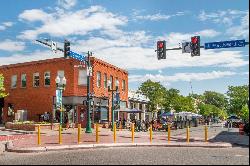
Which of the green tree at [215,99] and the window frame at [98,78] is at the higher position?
the window frame at [98,78]

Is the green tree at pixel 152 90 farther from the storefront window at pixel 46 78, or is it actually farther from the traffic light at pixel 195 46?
the traffic light at pixel 195 46

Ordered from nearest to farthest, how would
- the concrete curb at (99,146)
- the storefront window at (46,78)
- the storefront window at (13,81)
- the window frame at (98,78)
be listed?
the concrete curb at (99,146), the window frame at (98,78), the storefront window at (46,78), the storefront window at (13,81)

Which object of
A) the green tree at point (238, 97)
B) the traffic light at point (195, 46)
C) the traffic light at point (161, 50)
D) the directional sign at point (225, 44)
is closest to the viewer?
the directional sign at point (225, 44)

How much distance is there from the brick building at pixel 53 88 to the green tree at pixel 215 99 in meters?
149

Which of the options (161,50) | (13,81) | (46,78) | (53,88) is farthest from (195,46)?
(13,81)

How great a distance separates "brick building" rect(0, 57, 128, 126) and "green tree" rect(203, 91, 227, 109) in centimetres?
14927

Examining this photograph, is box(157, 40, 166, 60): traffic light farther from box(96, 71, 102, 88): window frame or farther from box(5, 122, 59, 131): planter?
box(96, 71, 102, 88): window frame

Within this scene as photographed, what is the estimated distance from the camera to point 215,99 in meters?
189

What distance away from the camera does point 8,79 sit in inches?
1738

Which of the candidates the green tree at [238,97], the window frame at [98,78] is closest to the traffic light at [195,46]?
the window frame at [98,78]

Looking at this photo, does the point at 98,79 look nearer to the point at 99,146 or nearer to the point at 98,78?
the point at 98,78

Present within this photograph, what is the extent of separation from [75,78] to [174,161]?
27.3 metres

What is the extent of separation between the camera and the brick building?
38625 mm

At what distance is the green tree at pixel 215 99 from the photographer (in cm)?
18750
